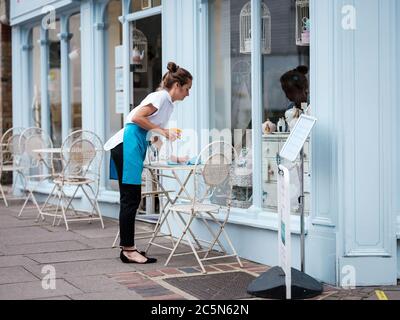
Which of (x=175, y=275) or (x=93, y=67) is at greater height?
(x=93, y=67)

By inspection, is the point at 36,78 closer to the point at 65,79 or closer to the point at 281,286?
the point at 65,79

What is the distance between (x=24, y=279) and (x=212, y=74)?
300 centimetres

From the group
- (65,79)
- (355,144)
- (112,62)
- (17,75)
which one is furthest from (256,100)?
(17,75)

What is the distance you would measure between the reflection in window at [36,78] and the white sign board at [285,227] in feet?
23.9

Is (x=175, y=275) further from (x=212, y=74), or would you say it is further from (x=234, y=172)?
(x=212, y=74)

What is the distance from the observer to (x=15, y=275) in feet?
19.3

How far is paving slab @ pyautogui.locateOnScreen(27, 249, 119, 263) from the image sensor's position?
6566mm

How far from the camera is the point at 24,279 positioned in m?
5.73

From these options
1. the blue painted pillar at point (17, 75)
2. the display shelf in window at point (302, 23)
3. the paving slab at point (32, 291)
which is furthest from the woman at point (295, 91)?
the blue painted pillar at point (17, 75)

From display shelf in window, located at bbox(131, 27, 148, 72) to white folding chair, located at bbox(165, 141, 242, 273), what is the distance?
2.43 m

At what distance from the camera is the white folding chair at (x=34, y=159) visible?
952 cm

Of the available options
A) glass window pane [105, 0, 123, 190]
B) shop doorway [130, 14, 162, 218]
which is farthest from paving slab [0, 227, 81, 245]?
glass window pane [105, 0, 123, 190]

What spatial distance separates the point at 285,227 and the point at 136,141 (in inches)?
72.2
